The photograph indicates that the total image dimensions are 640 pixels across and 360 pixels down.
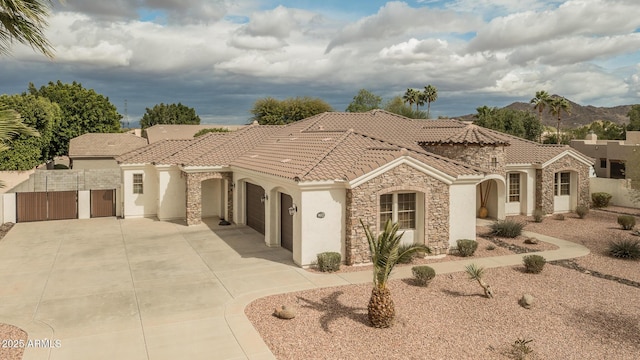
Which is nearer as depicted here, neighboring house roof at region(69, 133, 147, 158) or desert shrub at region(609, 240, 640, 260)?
desert shrub at region(609, 240, 640, 260)

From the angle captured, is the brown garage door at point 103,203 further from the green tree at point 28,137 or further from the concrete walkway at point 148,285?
the green tree at point 28,137

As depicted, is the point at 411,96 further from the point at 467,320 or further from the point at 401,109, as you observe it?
the point at 467,320

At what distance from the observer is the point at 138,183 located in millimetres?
26719

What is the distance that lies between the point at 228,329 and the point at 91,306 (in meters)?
4.32

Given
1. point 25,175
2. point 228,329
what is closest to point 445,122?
point 228,329

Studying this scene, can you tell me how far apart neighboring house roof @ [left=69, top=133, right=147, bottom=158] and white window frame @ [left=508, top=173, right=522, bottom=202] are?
3649cm

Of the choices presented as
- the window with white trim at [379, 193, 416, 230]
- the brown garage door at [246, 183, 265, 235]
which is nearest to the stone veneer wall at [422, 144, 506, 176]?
the window with white trim at [379, 193, 416, 230]

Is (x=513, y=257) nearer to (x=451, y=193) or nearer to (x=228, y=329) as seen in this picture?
(x=451, y=193)

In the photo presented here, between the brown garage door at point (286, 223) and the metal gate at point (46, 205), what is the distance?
49.8 feet

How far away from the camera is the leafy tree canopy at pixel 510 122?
6019 cm

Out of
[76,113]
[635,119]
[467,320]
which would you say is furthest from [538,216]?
[635,119]

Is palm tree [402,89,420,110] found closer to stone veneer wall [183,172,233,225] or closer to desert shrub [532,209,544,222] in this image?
desert shrub [532,209,544,222]

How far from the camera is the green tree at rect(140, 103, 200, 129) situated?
4013 inches

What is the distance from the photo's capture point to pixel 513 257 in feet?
58.1
